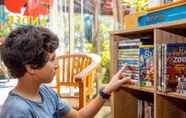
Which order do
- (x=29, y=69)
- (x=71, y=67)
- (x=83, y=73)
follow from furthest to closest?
(x=71, y=67), (x=83, y=73), (x=29, y=69)

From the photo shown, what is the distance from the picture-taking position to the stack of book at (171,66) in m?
1.61

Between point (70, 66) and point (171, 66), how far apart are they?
6.77 ft

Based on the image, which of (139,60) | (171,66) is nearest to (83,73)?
(139,60)

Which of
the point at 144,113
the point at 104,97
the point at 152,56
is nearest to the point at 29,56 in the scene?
the point at 104,97

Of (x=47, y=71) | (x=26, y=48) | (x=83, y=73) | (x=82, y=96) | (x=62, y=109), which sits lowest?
(x=82, y=96)

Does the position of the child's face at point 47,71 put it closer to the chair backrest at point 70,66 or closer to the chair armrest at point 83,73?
the chair armrest at point 83,73

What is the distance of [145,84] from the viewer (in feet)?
6.03

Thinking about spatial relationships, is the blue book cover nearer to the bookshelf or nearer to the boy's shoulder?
the bookshelf

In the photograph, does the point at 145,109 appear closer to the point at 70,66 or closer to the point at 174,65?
the point at 174,65

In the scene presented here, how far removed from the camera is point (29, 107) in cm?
138

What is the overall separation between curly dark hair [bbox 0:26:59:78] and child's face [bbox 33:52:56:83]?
2cm

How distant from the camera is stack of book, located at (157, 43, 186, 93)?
161 centimetres

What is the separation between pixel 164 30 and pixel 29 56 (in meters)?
0.72

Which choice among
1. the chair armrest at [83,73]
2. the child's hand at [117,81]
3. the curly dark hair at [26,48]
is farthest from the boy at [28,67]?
the chair armrest at [83,73]
